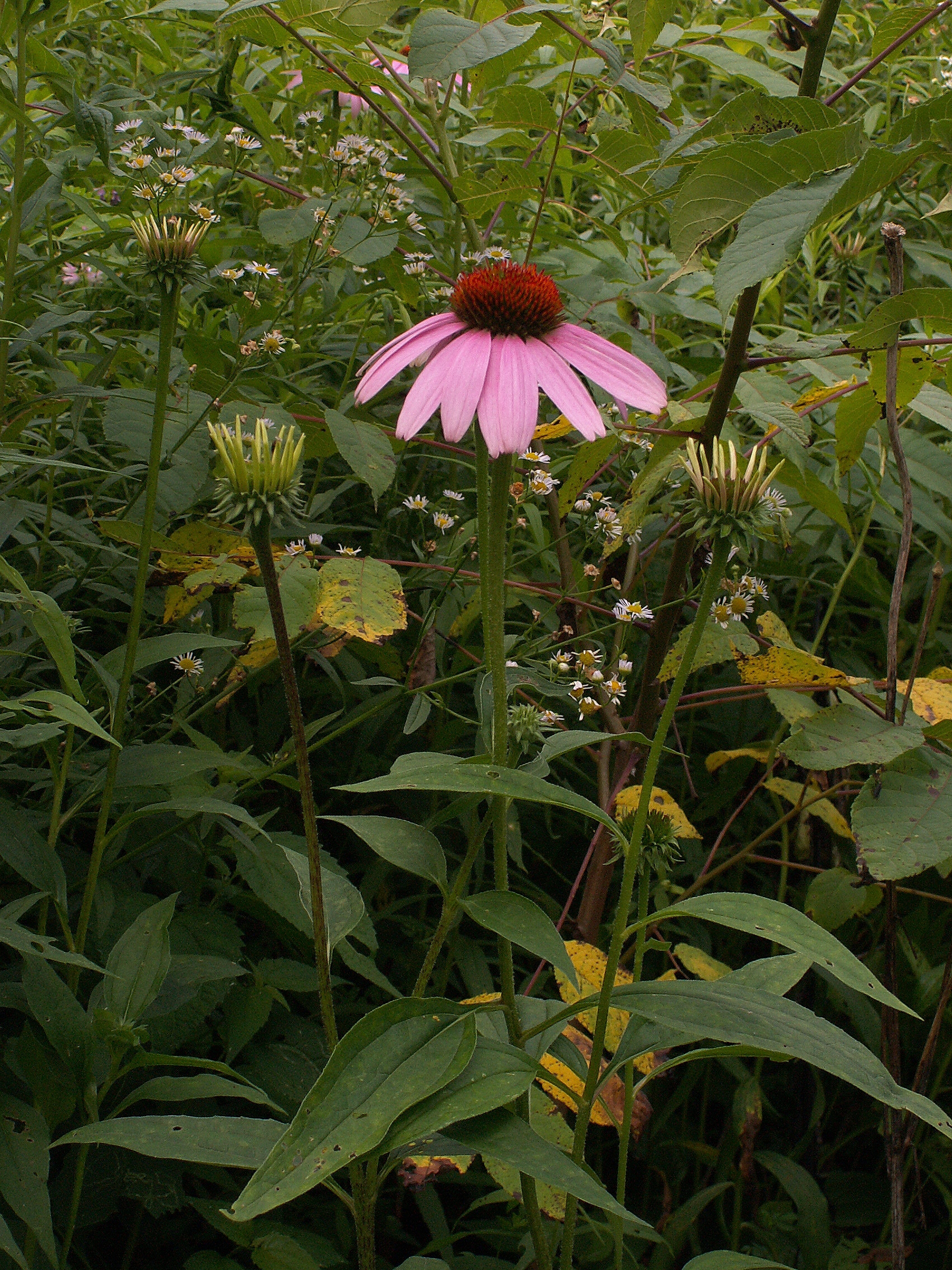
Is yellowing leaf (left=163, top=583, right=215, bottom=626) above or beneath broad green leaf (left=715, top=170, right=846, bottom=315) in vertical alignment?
beneath

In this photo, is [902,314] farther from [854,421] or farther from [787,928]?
[787,928]

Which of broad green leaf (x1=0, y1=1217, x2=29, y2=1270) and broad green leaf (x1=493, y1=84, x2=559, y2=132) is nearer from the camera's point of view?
broad green leaf (x1=0, y1=1217, x2=29, y2=1270)

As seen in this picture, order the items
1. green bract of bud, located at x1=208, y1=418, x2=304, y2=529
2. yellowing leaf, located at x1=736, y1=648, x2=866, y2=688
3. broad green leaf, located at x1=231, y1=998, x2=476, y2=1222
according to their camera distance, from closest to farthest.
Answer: broad green leaf, located at x1=231, y1=998, x2=476, y2=1222 → green bract of bud, located at x1=208, y1=418, x2=304, y2=529 → yellowing leaf, located at x1=736, y1=648, x2=866, y2=688

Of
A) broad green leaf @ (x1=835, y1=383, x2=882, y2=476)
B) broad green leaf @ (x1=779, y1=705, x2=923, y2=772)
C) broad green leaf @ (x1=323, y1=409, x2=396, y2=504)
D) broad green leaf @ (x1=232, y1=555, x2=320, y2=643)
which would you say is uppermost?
broad green leaf @ (x1=835, y1=383, x2=882, y2=476)

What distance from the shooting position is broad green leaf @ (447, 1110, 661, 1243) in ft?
1.94

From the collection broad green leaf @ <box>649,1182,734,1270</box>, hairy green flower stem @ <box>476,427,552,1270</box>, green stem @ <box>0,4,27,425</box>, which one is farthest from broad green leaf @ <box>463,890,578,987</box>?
green stem @ <box>0,4,27,425</box>

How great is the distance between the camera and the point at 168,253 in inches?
35.7

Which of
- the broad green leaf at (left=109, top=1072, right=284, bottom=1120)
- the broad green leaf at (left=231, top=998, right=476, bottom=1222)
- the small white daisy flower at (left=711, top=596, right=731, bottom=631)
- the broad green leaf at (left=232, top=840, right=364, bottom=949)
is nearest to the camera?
the broad green leaf at (left=231, top=998, right=476, bottom=1222)

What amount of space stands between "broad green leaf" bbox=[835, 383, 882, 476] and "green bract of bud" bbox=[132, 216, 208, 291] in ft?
2.27

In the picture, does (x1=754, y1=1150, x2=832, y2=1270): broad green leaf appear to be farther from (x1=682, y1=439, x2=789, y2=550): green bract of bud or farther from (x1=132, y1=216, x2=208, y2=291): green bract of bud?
(x1=132, y1=216, x2=208, y2=291): green bract of bud

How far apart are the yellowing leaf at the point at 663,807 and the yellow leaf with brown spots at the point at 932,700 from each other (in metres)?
0.29

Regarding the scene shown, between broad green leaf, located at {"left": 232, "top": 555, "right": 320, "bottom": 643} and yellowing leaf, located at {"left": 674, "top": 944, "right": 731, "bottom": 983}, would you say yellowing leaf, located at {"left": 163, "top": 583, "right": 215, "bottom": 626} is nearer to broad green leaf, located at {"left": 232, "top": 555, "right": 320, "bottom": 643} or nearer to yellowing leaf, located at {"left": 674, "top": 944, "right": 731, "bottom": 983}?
broad green leaf, located at {"left": 232, "top": 555, "right": 320, "bottom": 643}

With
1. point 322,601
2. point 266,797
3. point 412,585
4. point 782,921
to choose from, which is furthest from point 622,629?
point 782,921

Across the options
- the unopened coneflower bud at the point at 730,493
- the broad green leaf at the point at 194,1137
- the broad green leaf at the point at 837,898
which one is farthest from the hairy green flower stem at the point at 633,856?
the broad green leaf at the point at 837,898
